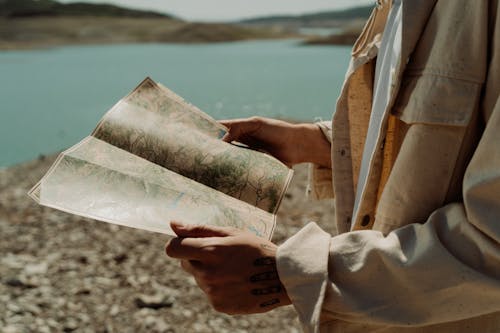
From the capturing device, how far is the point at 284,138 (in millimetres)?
1406

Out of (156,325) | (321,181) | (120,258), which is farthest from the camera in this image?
(120,258)

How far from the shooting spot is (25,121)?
32.7ft

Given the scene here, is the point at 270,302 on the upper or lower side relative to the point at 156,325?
upper

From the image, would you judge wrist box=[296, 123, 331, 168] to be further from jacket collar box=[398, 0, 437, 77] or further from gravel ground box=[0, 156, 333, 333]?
gravel ground box=[0, 156, 333, 333]

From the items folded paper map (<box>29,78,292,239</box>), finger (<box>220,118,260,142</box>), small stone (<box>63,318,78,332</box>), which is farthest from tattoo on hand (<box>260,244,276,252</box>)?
small stone (<box>63,318,78,332</box>)

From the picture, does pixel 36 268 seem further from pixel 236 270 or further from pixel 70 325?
pixel 236 270

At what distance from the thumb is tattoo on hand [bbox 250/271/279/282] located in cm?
8

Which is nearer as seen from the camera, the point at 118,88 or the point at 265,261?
the point at 265,261

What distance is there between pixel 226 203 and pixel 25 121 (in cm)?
995

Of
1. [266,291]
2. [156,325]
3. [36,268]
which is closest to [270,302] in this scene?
[266,291]

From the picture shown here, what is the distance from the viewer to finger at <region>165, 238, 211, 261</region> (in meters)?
0.84

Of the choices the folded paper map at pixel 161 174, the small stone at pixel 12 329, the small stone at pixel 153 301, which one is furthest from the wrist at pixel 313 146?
the small stone at pixel 12 329

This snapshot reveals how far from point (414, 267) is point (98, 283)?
282 centimetres

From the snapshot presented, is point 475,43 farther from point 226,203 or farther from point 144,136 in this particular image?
point 144,136
